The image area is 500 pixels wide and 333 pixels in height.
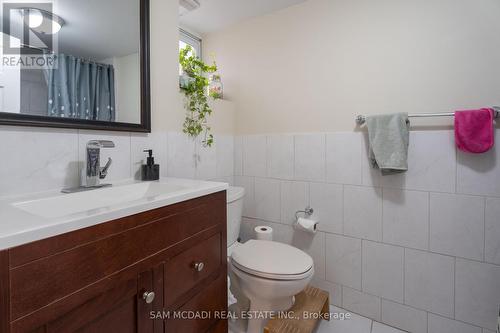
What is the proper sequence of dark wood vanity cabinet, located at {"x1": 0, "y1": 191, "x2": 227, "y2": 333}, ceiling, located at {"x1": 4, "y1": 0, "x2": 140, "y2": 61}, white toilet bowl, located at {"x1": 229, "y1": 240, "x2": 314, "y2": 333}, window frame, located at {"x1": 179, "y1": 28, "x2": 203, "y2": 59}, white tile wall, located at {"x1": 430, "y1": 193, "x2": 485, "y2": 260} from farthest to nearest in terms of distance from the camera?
window frame, located at {"x1": 179, "y1": 28, "x2": 203, "y2": 59}, white tile wall, located at {"x1": 430, "y1": 193, "x2": 485, "y2": 260}, white toilet bowl, located at {"x1": 229, "y1": 240, "x2": 314, "y2": 333}, ceiling, located at {"x1": 4, "y1": 0, "x2": 140, "y2": 61}, dark wood vanity cabinet, located at {"x1": 0, "y1": 191, "x2": 227, "y2": 333}

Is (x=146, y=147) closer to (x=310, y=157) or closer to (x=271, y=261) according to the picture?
(x=271, y=261)

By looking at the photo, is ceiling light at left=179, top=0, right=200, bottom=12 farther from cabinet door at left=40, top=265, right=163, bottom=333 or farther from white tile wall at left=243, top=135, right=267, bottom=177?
cabinet door at left=40, top=265, right=163, bottom=333

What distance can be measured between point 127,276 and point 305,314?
1117mm

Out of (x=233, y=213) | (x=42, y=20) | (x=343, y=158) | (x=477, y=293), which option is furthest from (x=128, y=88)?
(x=477, y=293)

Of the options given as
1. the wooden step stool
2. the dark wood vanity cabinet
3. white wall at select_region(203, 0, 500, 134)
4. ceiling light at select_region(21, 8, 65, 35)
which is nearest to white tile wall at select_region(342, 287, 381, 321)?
the wooden step stool

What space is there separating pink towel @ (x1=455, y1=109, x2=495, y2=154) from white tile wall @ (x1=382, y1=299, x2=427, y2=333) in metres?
0.96

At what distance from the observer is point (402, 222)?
146cm

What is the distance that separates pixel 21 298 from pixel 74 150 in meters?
0.67

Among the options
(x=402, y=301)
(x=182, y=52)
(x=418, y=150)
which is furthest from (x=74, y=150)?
(x=402, y=301)

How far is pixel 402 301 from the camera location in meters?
1.47

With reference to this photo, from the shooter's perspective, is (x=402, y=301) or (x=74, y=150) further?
(x=402, y=301)

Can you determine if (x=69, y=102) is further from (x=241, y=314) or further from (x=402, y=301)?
(x=402, y=301)

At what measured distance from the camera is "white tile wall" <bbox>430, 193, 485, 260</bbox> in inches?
50.6

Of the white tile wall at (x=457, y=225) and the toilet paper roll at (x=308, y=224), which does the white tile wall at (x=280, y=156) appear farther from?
the white tile wall at (x=457, y=225)
